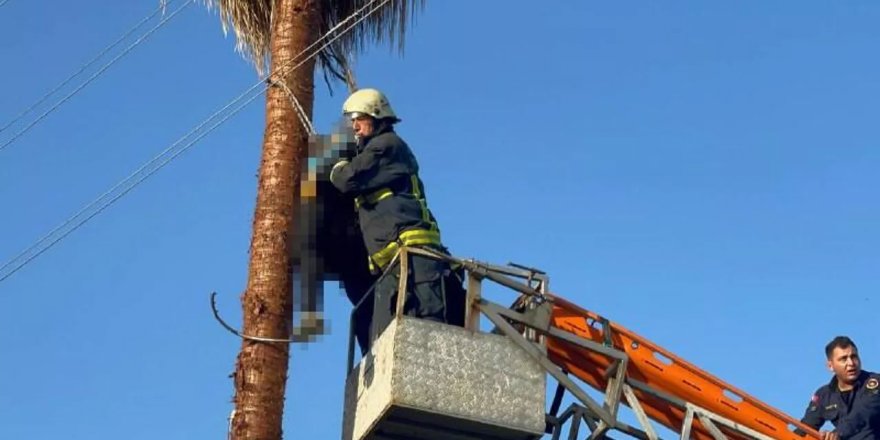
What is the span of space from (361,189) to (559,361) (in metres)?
1.87

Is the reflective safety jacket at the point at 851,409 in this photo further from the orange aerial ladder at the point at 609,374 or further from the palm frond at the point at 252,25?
the palm frond at the point at 252,25

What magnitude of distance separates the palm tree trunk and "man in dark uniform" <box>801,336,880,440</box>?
4.03m

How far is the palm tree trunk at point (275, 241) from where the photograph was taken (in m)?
10.7

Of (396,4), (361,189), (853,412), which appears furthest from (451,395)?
(396,4)

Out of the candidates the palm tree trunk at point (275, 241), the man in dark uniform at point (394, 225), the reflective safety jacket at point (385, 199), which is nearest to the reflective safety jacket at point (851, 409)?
the man in dark uniform at point (394, 225)

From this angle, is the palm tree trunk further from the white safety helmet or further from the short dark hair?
the short dark hair

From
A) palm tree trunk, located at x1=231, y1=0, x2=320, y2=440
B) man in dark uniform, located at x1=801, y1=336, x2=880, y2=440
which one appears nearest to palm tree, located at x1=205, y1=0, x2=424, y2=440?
palm tree trunk, located at x1=231, y1=0, x2=320, y2=440

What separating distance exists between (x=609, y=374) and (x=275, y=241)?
245cm

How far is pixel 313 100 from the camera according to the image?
39.2 feet

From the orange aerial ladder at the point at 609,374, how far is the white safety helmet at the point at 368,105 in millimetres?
1248

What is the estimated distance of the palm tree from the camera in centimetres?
1072

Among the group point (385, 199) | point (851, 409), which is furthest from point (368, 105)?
point (851, 409)

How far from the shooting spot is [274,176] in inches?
451

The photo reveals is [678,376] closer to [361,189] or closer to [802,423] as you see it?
[802,423]
